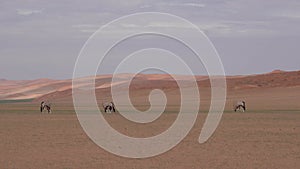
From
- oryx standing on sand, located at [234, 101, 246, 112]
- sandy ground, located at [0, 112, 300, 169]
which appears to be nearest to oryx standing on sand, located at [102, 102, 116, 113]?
oryx standing on sand, located at [234, 101, 246, 112]

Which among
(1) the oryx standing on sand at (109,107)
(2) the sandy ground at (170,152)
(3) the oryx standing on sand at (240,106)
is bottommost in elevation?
(2) the sandy ground at (170,152)

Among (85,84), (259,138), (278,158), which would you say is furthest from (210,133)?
(85,84)

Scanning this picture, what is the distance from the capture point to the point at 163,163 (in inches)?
682

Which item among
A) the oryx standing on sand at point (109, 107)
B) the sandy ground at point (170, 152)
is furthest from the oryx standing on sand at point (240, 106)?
the sandy ground at point (170, 152)

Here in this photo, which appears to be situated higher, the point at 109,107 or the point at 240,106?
the point at 109,107

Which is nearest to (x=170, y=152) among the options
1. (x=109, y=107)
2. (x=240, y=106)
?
(x=109, y=107)

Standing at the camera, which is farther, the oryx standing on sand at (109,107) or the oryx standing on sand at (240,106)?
the oryx standing on sand at (240,106)

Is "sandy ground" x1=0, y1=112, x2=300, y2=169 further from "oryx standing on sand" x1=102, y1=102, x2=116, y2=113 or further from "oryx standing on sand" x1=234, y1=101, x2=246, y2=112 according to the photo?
"oryx standing on sand" x1=234, y1=101, x2=246, y2=112

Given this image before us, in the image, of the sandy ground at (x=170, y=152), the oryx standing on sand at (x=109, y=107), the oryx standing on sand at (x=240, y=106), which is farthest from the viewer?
the oryx standing on sand at (x=240, y=106)

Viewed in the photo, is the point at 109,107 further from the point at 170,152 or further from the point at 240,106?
the point at 170,152

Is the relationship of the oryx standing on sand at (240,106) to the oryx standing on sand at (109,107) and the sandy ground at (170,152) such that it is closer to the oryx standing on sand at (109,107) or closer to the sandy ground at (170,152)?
the oryx standing on sand at (109,107)

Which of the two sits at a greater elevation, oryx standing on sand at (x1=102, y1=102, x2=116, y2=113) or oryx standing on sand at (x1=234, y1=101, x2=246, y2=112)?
oryx standing on sand at (x1=102, y1=102, x2=116, y2=113)

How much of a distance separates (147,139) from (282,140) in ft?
17.2

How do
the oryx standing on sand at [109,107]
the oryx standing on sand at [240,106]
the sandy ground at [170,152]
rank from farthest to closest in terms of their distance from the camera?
1. the oryx standing on sand at [240,106]
2. the oryx standing on sand at [109,107]
3. the sandy ground at [170,152]
